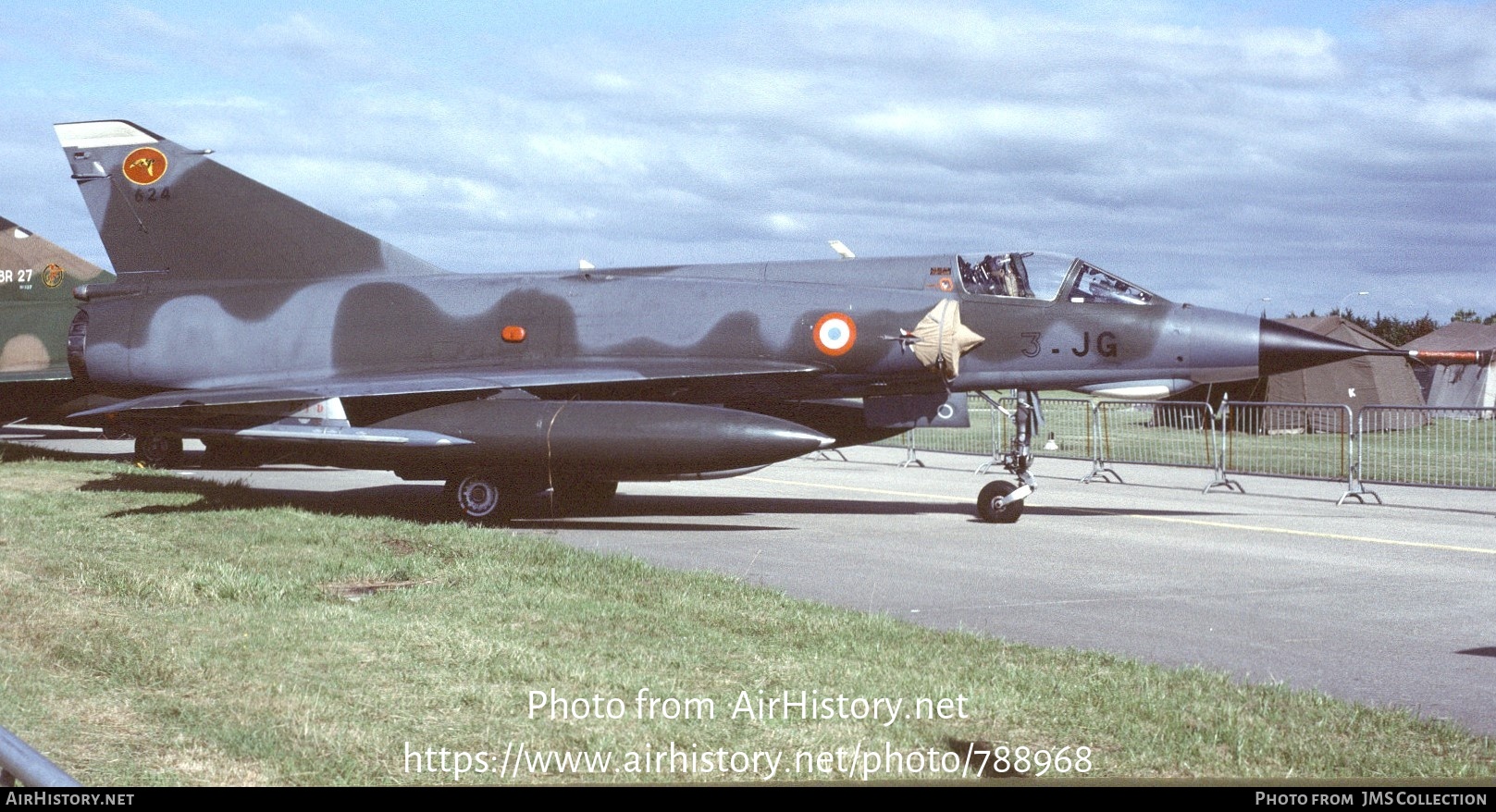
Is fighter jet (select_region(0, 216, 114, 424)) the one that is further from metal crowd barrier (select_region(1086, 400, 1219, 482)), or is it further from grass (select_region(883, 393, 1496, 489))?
metal crowd barrier (select_region(1086, 400, 1219, 482))

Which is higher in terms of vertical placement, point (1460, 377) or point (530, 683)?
point (1460, 377)

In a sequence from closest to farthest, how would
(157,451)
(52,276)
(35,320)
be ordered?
(157,451) < (35,320) < (52,276)

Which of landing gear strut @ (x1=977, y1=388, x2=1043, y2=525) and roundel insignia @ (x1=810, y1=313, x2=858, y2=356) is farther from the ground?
roundel insignia @ (x1=810, y1=313, x2=858, y2=356)

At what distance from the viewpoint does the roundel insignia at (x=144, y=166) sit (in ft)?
50.6

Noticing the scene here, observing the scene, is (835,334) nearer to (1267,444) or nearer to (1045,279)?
(1045,279)

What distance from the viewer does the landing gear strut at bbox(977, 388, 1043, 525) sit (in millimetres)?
13508

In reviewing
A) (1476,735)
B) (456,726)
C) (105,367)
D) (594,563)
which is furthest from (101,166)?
(1476,735)

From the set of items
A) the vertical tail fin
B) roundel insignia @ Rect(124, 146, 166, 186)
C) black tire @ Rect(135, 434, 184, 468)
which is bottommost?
black tire @ Rect(135, 434, 184, 468)

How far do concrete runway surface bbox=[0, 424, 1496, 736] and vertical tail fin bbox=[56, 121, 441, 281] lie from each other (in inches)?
101

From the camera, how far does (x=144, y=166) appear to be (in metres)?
15.5

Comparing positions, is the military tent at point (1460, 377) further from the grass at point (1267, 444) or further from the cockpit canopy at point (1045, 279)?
the cockpit canopy at point (1045, 279)

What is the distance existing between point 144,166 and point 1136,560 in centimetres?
1137

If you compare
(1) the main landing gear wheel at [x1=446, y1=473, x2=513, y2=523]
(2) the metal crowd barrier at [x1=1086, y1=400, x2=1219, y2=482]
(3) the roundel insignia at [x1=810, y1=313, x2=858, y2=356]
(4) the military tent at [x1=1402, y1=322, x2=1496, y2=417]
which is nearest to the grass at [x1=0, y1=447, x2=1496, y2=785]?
(1) the main landing gear wheel at [x1=446, y1=473, x2=513, y2=523]

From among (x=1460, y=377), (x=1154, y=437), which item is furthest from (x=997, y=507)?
(x=1460, y=377)
